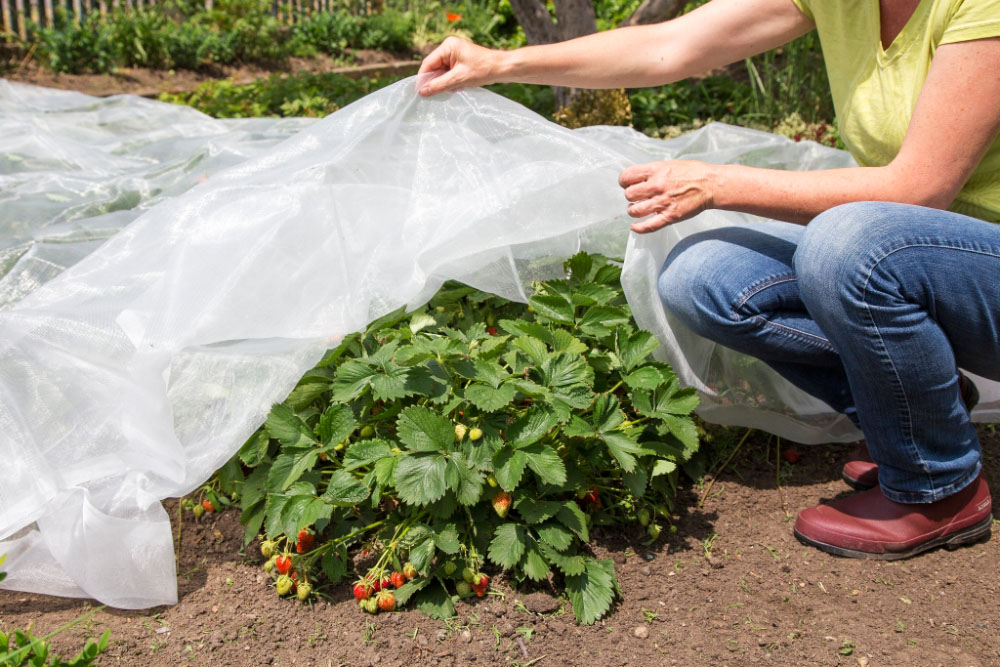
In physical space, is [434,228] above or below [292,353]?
above

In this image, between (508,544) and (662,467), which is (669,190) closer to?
(662,467)

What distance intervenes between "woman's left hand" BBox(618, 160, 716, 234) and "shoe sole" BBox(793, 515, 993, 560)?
71cm

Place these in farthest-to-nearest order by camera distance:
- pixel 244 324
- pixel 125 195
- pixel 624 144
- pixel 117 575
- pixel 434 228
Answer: pixel 125 195 → pixel 624 144 → pixel 434 228 → pixel 244 324 → pixel 117 575

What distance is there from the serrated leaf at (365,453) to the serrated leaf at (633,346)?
497 millimetres

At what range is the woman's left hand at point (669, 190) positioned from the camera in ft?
5.11

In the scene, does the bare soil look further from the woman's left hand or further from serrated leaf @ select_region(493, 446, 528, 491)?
the woman's left hand

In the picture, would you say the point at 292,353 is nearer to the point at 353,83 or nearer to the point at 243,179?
the point at 243,179

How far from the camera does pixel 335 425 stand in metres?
1.53

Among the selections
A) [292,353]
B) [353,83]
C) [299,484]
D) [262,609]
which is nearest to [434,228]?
[292,353]

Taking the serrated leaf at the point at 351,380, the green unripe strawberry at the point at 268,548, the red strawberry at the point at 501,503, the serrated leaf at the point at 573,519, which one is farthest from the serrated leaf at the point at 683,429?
the green unripe strawberry at the point at 268,548

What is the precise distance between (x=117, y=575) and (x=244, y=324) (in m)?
0.50

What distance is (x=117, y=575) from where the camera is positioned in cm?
147

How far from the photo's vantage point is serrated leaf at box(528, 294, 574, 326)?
169cm

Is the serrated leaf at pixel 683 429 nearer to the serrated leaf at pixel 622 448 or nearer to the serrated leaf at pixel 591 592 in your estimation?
the serrated leaf at pixel 622 448
